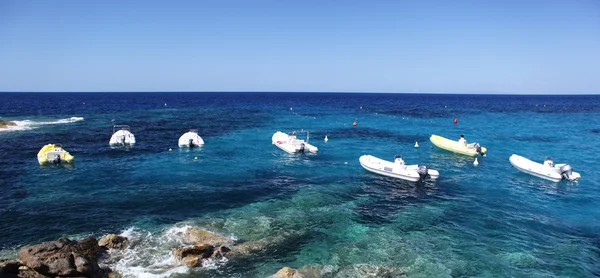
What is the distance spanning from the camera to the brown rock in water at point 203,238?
1744 centimetres

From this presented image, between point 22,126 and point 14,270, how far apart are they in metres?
53.0

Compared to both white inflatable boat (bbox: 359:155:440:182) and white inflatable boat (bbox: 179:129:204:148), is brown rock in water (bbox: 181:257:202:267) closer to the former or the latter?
white inflatable boat (bbox: 359:155:440:182)

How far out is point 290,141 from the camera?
40.3 metres

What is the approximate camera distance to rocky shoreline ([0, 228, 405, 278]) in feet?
42.4

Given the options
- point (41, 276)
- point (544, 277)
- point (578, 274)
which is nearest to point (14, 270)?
point (41, 276)

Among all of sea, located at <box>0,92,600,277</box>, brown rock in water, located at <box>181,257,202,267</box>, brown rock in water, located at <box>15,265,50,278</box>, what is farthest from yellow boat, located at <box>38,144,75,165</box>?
brown rock in water, located at <box>181,257,202,267</box>

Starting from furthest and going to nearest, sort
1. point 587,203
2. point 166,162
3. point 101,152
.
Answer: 1. point 101,152
2. point 166,162
3. point 587,203

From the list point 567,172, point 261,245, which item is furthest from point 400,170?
point 261,245

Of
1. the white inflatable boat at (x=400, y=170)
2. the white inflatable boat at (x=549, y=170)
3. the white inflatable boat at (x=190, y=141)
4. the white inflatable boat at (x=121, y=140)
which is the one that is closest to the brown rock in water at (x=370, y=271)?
the white inflatable boat at (x=400, y=170)

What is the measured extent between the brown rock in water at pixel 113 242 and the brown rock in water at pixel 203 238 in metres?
2.90

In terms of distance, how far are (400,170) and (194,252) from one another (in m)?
19.5

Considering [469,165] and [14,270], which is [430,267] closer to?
[14,270]

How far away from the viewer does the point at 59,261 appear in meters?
13.1

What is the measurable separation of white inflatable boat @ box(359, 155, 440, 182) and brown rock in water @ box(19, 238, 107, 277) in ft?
74.6
